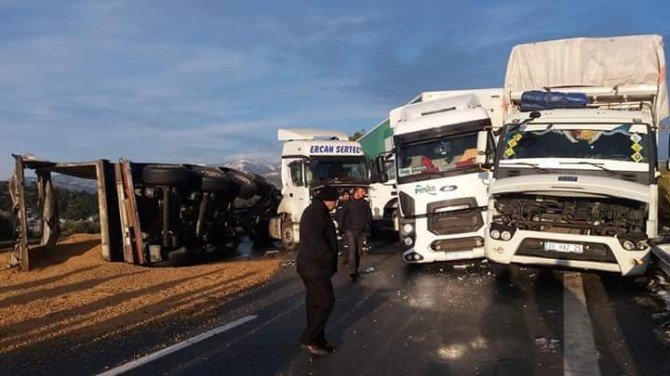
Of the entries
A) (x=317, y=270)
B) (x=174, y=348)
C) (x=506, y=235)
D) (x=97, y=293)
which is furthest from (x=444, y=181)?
(x=97, y=293)

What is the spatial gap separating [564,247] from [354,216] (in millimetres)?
4481

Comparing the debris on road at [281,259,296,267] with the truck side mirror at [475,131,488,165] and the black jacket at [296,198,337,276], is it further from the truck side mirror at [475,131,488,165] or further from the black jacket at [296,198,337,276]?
the black jacket at [296,198,337,276]

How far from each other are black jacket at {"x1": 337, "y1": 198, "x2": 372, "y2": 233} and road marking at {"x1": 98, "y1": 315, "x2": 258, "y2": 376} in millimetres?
4457

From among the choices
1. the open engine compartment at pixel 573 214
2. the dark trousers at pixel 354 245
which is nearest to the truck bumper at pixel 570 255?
the open engine compartment at pixel 573 214

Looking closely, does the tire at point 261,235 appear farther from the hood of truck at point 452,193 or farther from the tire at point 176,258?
the hood of truck at point 452,193

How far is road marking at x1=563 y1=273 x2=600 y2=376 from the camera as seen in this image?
17.3 feet

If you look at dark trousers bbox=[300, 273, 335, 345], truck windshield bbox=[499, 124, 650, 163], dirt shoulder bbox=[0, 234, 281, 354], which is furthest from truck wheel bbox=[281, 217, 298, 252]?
dark trousers bbox=[300, 273, 335, 345]

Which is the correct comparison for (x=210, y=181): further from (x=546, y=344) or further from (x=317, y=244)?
(x=546, y=344)

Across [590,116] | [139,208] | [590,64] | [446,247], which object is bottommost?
[446,247]

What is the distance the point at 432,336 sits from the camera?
646 cm

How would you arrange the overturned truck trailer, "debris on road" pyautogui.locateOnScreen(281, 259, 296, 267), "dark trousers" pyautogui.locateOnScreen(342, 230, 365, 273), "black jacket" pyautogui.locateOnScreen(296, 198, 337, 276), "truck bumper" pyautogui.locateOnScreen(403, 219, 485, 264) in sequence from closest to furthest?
"black jacket" pyautogui.locateOnScreen(296, 198, 337, 276) < "truck bumper" pyautogui.locateOnScreen(403, 219, 485, 264) < "dark trousers" pyautogui.locateOnScreen(342, 230, 365, 273) < the overturned truck trailer < "debris on road" pyautogui.locateOnScreen(281, 259, 296, 267)

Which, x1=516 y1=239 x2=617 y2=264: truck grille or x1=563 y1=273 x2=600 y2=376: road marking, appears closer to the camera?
x1=563 y1=273 x2=600 y2=376: road marking

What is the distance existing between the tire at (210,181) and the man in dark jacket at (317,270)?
9.15 metres

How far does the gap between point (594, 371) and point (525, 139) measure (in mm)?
5263
